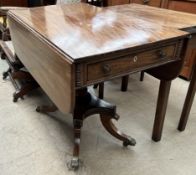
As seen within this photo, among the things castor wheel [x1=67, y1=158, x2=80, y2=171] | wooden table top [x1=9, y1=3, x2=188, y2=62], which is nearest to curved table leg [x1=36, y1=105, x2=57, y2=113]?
castor wheel [x1=67, y1=158, x2=80, y2=171]

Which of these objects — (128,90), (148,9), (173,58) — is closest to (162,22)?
(173,58)

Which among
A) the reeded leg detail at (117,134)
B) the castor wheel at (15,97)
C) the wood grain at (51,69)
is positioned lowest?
the castor wheel at (15,97)

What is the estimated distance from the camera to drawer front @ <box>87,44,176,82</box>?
3.31ft

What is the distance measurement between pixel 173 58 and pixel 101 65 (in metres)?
0.46

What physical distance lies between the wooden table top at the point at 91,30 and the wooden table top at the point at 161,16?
0.05 feet

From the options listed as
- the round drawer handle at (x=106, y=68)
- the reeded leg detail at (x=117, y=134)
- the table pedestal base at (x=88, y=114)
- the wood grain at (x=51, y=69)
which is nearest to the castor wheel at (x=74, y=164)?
the table pedestal base at (x=88, y=114)

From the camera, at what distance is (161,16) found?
1.57 m

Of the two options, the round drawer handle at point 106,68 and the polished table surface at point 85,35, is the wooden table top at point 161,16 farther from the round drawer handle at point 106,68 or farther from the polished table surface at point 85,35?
the round drawer handle at point 106,68

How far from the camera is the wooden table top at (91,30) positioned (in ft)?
3.31

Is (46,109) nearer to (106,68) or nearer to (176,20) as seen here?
(106,68)

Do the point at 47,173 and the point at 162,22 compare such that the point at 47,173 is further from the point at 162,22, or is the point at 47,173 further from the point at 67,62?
the point at 162,22

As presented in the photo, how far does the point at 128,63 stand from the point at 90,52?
219mm

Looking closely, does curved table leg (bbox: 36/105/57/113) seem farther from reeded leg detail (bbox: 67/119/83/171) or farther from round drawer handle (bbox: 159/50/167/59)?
round drawer handle (bbox: 159/50/167/59)

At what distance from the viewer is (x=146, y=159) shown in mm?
1493
